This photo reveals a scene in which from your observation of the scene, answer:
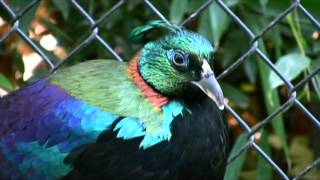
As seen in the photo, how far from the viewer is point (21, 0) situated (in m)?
3.11

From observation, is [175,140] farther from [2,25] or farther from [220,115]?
[2,25]

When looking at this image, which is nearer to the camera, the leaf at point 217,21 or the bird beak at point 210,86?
the bird beak at point 210,86

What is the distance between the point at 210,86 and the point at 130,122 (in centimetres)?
21

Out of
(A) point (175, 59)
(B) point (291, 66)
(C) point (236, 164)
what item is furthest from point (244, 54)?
(A) point (175, 59)

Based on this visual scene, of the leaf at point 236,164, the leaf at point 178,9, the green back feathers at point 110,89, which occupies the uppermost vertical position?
the green back feathers at point 110,89

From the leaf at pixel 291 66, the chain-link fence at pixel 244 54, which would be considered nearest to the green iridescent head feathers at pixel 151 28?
the chain-link fence at pixel 244 54

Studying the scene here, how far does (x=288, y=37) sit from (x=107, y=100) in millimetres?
1083

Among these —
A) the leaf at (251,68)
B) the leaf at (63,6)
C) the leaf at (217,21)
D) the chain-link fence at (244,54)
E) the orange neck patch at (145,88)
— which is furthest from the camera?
the leaf at (251,68)

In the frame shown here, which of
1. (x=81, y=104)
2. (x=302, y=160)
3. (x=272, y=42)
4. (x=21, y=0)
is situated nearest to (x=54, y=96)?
(x=81, y=104)

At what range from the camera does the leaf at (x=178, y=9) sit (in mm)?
3074

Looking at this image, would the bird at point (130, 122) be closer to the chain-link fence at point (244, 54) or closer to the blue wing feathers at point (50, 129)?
the blue wing feathers at point (50, 129)

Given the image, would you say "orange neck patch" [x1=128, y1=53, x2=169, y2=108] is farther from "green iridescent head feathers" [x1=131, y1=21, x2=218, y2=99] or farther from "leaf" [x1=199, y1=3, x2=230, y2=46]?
"leaf" [x1=199, y1=3, x2=230, y2=46]

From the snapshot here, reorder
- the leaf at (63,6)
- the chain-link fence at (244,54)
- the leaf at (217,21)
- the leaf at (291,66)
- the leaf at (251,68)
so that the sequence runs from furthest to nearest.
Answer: the leaf at (251,68)
the leaf at (63,6)
the leaf at (217,21)
the leaf at (291,66)
the chain-link fence at (244,54)

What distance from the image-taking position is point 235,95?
11.5 feet
